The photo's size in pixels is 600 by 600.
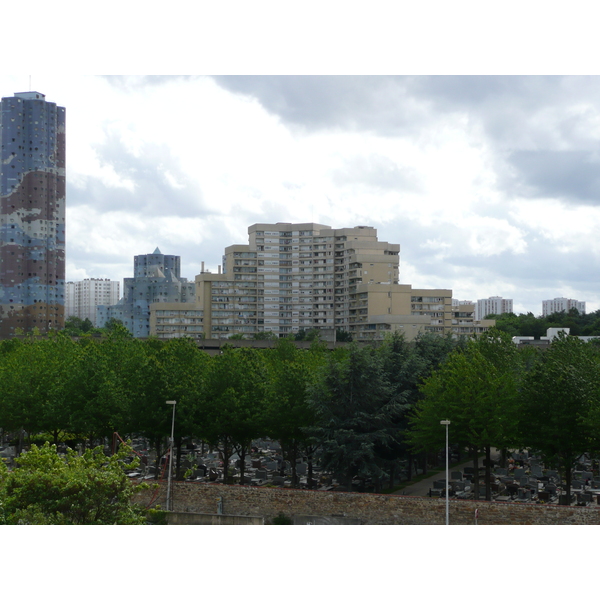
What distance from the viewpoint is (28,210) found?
81.0 meters

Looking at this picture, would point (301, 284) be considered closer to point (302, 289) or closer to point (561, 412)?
point (302, 289)

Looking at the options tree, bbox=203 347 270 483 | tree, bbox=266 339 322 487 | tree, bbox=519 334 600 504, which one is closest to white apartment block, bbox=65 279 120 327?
tree, bbox=203 347 270 483

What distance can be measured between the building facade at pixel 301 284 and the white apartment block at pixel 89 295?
107 m

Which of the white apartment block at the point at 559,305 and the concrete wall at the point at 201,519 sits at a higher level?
the white apartment block at the point at 559,305

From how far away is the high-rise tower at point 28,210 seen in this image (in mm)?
80188

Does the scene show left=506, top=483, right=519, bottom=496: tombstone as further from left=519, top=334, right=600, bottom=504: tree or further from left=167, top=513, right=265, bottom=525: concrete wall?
left=167, top=513, right=265, bottom=525: concrete wall

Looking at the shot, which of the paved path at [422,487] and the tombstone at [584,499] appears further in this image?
the paved path at [422,487]

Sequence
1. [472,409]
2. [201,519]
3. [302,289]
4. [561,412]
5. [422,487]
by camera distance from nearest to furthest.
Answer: [201,519] < [561,412] < [472,409] < [422,487] < [302,289]

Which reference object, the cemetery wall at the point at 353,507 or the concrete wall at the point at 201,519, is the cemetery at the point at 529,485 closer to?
the cemetery wall at the point at 353,507

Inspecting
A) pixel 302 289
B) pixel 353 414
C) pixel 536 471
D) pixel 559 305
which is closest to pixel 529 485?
pixel 536 471

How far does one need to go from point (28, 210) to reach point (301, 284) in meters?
35.6

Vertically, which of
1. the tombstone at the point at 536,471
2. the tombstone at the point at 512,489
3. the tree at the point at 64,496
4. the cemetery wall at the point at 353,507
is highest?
the tree at the point at 64,496

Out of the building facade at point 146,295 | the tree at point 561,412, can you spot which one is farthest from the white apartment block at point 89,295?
the tree at point 561,412
